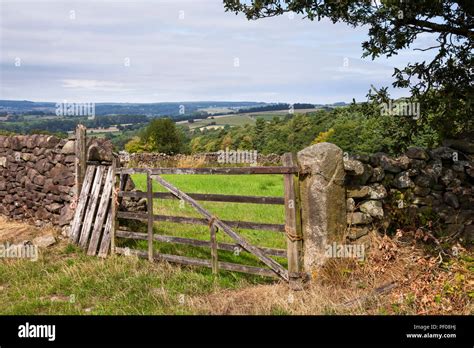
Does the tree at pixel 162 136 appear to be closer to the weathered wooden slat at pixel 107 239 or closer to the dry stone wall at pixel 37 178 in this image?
the dry stone wall at pixel 37 178

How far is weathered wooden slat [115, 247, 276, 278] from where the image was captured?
7.48 metres

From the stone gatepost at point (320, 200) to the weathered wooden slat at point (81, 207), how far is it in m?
5.54

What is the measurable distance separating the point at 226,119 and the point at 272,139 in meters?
27.2

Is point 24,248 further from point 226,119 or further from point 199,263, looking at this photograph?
point 226,119

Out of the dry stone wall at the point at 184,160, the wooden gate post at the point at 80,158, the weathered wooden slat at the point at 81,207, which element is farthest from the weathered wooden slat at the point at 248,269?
the dry stone wall at the point at 184,160

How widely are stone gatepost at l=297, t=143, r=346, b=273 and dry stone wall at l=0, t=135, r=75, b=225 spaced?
6.40m

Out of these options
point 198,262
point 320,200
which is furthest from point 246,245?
point 320,200

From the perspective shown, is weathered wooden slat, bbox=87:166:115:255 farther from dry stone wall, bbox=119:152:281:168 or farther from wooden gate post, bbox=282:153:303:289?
dry stone wall, bbox=119:152:281:168

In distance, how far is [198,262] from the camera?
27.2 ft

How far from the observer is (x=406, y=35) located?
7.41 metres

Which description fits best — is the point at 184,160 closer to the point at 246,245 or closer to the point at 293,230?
the point at 246,245
